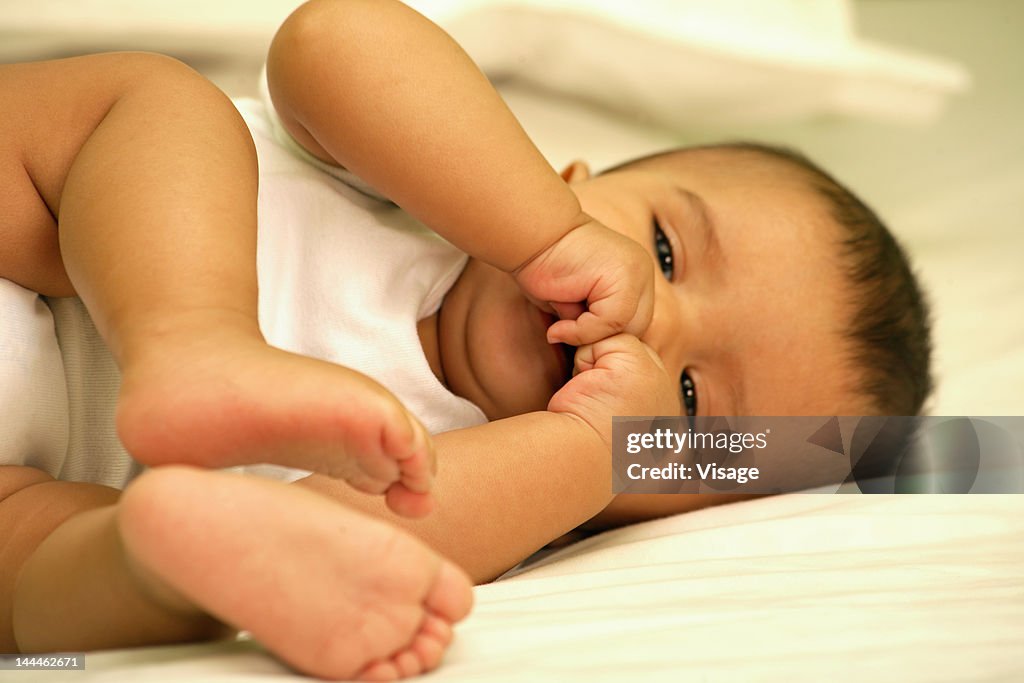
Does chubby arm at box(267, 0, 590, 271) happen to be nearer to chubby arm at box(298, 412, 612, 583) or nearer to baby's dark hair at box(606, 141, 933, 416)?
chubby arm at box(298, 412, 612, 583)

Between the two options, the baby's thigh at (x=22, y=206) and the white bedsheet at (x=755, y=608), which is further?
the baby's thigh at (x=22, y=206)

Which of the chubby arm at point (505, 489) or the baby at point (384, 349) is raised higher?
the baby at point (384, 349)

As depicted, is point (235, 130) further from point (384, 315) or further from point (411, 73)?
point (384, 315)

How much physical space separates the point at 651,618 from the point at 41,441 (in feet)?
1.98

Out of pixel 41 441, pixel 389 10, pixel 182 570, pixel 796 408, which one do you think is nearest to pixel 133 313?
pixel 182 570

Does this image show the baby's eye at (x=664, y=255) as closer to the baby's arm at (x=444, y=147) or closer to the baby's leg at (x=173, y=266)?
the baby's arm at (x=444, y=147)

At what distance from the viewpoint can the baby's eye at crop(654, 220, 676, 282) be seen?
1.13 m

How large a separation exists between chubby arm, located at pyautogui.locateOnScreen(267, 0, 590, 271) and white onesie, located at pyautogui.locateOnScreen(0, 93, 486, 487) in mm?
137

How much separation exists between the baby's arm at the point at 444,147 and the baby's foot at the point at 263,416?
376 mm

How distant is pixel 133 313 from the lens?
0.65 meters

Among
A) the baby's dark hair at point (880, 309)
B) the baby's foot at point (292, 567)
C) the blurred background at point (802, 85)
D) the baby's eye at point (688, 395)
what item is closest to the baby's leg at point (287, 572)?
the baby's foot at point (292, 567)

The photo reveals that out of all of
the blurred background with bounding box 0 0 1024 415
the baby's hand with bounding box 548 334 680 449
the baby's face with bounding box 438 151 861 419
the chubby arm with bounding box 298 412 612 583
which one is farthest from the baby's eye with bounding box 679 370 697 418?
the blurred background with bounding box 0 0 1024 415

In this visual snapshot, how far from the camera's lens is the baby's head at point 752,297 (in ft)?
3.63

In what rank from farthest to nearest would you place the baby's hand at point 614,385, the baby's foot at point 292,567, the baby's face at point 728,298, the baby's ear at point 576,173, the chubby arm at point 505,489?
1. the baby's ear at point 576,173
2. the baby's face at point 728,298
3. the baby's hand at point 614,385
4. the chubby arm at point 505,489
5. the baby's foot at point 292,567
